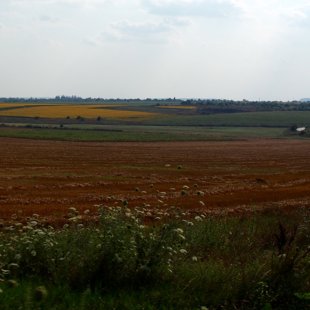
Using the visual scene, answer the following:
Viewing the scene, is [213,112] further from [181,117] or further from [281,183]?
[281,183]

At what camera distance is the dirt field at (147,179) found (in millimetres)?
18922

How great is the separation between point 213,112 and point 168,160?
85.7 m

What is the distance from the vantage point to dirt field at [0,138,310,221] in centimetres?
1892

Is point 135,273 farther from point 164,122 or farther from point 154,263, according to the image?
point 164,122

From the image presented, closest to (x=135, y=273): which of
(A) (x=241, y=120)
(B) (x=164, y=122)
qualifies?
(B) (x=164, y=122)

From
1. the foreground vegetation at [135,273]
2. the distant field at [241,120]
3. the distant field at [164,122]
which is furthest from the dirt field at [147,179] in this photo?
the distant field at [241,120]

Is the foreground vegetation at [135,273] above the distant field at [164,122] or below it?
above

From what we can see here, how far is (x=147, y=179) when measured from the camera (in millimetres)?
27516

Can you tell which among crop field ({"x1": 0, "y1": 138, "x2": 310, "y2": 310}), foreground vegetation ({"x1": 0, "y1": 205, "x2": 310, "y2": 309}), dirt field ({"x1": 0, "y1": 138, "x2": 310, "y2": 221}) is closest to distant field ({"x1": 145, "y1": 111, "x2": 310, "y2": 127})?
dirt field ({"x1": 0, "y1": 138, "x2": 310, "y2": 221})

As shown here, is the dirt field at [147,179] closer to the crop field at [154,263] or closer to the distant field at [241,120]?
the crop field at [154,263]

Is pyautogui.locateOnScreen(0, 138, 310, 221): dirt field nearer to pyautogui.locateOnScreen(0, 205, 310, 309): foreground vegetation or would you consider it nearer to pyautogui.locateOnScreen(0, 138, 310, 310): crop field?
pyautogui.locateOnScreen(0, 138, 310, 310): crop field

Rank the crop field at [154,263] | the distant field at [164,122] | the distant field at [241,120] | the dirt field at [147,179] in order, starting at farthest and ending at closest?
1. the distant field at [241,120]
2. the distant field at [164,122]
3. the dirt field at [147,179]
4. the crop field at [154,263]

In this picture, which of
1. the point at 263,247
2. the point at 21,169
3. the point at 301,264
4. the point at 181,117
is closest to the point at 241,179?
the point at 21,169

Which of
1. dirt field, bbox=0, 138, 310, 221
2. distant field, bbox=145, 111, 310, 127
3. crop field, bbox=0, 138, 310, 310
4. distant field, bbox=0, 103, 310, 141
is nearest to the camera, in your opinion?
crop field, bbox=0, 138, 310, 310
